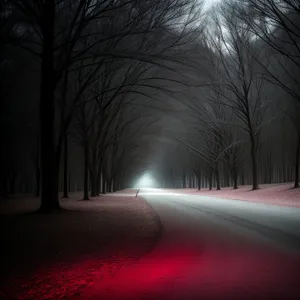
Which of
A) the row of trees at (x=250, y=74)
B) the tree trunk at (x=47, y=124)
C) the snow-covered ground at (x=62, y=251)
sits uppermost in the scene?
the row of trees at (x=250, y=74)

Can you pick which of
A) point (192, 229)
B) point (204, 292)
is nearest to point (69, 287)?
point (204, 292)

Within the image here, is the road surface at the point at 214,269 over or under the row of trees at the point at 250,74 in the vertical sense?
under

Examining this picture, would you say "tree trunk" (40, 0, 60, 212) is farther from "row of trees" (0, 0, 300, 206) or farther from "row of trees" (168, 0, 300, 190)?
"row of trees" (168, 0, 300, 190)

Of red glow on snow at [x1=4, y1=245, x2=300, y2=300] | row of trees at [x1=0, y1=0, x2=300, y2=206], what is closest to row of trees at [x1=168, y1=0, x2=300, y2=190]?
row of trees at [x1=0, y1=0, x2=300, y2=206]

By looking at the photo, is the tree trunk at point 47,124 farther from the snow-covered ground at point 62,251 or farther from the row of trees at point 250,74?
the row of trees at point 250,74

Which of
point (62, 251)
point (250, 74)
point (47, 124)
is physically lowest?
point (62, 251)

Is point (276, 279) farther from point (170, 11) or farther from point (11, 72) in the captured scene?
point (11, 72)

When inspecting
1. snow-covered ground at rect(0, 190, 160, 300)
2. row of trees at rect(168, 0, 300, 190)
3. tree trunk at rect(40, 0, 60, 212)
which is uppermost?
row of trees at rect(168, 0, 300, 190)

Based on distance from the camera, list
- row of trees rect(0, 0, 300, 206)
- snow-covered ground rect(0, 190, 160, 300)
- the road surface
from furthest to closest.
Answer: row of trees rect(0, 0, 300, 206) < snow-covered ground rect(0, 190, 160, 300) < the road surface

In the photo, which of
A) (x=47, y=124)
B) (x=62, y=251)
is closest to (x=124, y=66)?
(x=47, y=124)

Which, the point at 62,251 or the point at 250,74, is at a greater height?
the point at 250,74

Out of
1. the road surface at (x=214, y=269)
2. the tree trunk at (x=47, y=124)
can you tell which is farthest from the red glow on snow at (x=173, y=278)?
the tree trunk at (x=47, y=124)

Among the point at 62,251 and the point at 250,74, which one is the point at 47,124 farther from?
the point at 250,74

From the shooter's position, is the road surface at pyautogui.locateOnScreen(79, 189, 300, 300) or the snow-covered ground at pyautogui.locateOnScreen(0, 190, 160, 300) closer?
the road surface at pyautogui.locateOnScreen(79, 189, 300, 300)
